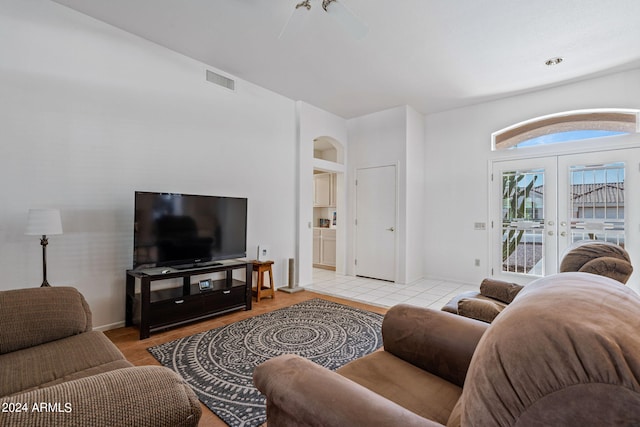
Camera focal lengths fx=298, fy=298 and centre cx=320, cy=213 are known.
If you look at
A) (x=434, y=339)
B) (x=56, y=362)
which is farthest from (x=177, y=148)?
(x=434, y=339)

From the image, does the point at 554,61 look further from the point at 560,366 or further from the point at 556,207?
the point at 560,366

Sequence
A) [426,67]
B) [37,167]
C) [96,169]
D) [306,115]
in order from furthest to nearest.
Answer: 1. [306,115]
2. [426,67]
3. [96,169]
4. [37,167]

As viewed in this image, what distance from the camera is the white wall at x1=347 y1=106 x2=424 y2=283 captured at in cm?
501

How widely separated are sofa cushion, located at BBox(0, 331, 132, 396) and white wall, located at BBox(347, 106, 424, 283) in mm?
4315

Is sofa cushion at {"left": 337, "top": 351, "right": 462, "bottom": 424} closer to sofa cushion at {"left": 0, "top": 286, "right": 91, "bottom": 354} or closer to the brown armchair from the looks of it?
the brown armchair

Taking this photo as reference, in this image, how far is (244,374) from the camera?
7.13 feet

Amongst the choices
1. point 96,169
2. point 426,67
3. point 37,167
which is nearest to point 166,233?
point 96,169

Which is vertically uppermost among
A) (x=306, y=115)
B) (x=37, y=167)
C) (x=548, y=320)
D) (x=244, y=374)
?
(x=306, y=115)

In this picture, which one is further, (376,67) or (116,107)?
(376,67)

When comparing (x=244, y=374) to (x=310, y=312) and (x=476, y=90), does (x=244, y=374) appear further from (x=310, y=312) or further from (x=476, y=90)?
(x=476, y=90)

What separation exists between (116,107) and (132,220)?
114 centimetres

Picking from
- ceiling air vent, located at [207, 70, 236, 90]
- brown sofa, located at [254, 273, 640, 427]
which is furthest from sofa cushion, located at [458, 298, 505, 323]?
ceiling air vent, located at [207, 70, 236, 90]

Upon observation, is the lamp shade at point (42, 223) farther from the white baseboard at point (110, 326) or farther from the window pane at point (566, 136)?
the window pane at point (566, 136)

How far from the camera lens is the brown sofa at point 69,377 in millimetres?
674
